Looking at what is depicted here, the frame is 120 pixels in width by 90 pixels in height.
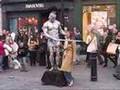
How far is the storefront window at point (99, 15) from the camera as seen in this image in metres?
27.8

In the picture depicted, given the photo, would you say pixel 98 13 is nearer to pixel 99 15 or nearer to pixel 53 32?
pixel 99 15

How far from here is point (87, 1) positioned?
28.2 meters

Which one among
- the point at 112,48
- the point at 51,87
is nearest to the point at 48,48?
the point at 112,48

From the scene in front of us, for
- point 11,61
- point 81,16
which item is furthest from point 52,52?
point 81,16

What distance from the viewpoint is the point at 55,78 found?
15.2m

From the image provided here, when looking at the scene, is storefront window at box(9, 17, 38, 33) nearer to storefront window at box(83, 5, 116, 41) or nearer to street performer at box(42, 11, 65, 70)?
storefront window at box(83, 5, 116, 41)

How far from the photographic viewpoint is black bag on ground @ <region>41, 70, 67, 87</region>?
15.1m

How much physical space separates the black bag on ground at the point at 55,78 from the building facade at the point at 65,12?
11.7 meters

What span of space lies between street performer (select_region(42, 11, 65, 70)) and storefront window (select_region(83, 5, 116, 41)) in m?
10.1

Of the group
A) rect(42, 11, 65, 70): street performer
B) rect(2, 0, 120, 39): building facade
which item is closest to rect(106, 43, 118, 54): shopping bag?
rect(42, 11, 65, 70): street performer

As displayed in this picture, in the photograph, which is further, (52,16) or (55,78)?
(52,16)

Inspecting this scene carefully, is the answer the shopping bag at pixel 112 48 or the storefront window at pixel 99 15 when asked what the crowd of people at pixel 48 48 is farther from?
the storefront window at pixel 99 15

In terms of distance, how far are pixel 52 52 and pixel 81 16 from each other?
10.8m

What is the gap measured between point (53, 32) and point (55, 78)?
2432 mm
